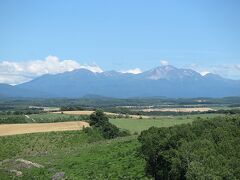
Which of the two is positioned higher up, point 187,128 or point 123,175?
point 187,128

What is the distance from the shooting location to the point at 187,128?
51.4 meters

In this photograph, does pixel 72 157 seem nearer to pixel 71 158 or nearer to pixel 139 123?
pixel 71 158

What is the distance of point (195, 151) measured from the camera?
1539 inches

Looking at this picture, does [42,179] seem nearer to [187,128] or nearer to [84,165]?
[84,165]

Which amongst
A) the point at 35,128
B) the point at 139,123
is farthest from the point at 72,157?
the point at 139,123

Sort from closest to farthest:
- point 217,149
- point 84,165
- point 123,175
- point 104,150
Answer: point 217,149 → point 123,175 → point 84,165 → point 104,150

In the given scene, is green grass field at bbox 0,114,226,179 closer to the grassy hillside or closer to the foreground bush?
the grassy hillside

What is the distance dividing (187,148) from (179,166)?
65.2 inches

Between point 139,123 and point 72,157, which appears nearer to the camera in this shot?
point 72,157

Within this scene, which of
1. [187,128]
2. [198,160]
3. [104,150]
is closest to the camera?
[198,160]

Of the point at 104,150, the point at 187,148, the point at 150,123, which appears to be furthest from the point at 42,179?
the point at 150,123

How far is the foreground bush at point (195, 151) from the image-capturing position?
35.1 m

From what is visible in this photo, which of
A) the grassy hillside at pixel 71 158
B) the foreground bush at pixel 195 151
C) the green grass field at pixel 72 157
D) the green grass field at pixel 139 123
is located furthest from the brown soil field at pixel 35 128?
the foreground bush at pixel 195 151

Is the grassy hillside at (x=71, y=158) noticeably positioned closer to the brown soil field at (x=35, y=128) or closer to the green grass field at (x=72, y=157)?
the green grass field at (x=72, y=157)
